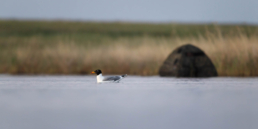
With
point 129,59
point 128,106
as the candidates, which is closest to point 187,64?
point 129,59

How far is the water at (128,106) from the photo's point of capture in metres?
4.34

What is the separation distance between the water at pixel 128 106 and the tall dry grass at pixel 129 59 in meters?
2.60

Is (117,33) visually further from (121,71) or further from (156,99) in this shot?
(156,99)

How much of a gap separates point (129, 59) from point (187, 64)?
5.14 ft

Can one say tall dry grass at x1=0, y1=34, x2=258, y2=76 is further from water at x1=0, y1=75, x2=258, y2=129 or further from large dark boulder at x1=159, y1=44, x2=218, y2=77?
water at x1=0, y1=75, x2=258, y2=129

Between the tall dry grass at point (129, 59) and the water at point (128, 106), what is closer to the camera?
the water at point (128, 106)

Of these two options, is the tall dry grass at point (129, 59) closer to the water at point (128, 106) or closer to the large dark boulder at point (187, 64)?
the large dark boulder at point (187, 64)

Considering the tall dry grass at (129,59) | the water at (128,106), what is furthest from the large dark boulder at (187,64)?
the water at (128,106)

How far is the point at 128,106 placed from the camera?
5.47 metres

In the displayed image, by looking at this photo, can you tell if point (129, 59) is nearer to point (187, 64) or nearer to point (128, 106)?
point (187, 64)

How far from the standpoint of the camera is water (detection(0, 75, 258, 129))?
14.3ft

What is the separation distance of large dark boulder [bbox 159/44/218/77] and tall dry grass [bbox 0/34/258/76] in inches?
18.2

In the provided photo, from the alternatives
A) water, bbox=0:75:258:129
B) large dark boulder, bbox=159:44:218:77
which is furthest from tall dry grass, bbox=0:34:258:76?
water, bbox=0:75:258:129

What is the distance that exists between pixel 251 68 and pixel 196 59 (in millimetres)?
1241
